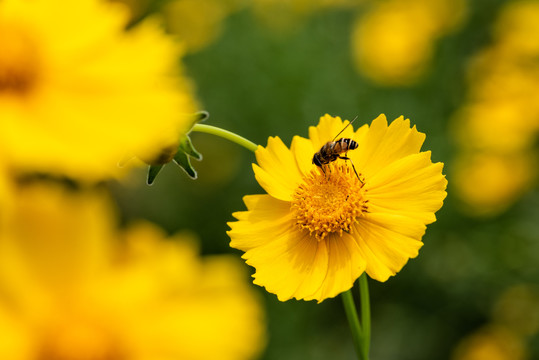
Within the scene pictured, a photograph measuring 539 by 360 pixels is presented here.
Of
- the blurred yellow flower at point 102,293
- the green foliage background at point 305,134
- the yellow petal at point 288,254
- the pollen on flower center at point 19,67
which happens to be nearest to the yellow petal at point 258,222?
the yellow petal at point 288,254

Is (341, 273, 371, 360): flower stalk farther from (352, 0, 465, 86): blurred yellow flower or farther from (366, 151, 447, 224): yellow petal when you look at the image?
(352, 0, 465, 86): blurred yellow flower

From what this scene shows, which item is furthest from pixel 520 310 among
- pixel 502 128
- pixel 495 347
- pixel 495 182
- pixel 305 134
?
pixel 305 134

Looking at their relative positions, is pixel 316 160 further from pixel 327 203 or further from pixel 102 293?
pixel 102 293

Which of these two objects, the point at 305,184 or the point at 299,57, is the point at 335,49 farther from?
the point at 305,184

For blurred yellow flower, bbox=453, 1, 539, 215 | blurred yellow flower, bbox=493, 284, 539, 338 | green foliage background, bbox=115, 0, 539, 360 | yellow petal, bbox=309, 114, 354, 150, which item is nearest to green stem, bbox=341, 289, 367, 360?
yellow petal, bbox=309, 114, 354, 150

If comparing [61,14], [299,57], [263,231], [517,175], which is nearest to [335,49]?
[299,57]
